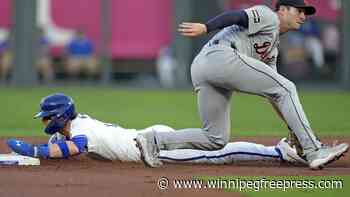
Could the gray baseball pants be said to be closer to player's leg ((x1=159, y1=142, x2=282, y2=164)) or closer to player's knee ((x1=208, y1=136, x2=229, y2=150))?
player's knee ((x1=208, y1=136, x2=229, y2=150))

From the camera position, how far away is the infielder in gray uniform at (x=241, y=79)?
7.28m

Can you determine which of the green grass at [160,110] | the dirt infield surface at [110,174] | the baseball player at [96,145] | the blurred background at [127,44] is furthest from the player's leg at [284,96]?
the blurred background at [127,44]

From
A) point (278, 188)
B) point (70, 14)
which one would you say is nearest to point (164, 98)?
point (70, 14)

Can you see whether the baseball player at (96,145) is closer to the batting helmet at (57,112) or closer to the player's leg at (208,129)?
the batting helmet at (57,112)

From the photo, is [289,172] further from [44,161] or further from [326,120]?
[326,120]

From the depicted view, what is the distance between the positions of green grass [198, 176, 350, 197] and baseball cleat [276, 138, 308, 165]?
837 mm

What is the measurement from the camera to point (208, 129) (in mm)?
7570

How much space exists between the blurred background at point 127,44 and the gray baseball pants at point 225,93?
441 inches

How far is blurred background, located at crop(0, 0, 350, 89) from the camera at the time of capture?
18.7 metres

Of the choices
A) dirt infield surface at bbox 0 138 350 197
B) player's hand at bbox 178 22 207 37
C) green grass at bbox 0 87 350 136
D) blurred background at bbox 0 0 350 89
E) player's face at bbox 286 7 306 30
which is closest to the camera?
dirt infield surface at bbox 0 138 350 197

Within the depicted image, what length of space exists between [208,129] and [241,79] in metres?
0.54

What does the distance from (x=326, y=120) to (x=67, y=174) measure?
20.7 ft

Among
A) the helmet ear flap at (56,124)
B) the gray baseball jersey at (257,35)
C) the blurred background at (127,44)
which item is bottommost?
the blurred background at (127,44)

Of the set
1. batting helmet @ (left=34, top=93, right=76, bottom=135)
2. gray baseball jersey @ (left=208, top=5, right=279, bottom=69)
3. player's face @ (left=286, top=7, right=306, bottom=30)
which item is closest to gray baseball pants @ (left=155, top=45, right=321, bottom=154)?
gray baseball jersey @ (left=208, top=5, right=279, bottom=69)
